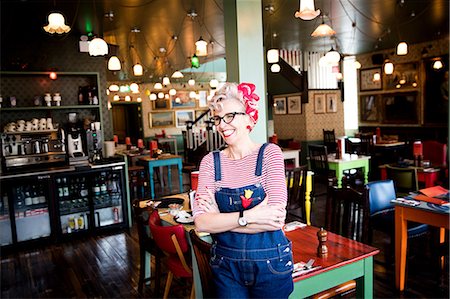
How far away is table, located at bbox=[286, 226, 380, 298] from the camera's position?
2.15 m

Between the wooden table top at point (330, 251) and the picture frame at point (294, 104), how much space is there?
9.58 meters

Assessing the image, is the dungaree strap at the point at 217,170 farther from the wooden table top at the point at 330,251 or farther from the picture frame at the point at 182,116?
the picture frame at the point at 182,116

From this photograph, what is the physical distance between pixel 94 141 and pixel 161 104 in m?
11.4

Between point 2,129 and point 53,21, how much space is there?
2410mm

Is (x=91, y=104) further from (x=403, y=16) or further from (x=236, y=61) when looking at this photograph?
(x=403, y=16)

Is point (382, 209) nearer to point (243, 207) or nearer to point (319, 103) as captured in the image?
point (243, 207)

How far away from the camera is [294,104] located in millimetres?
12172

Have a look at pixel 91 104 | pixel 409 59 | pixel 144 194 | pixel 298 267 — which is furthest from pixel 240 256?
pixel 409 59

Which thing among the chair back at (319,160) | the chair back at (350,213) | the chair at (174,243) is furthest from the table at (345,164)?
the chair at (174,243)

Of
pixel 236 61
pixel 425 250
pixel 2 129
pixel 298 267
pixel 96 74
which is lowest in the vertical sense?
pixel 425 250

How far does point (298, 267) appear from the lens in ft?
7.14

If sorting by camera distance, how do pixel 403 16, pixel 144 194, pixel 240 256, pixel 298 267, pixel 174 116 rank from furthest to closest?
pixel 174 116, pixel 144 194, pixel 403 16, pixel 298 267, pixel 240 256

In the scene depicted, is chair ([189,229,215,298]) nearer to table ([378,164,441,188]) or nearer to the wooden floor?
the wooden floor

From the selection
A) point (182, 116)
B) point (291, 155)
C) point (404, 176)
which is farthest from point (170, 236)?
point (182, 116)
